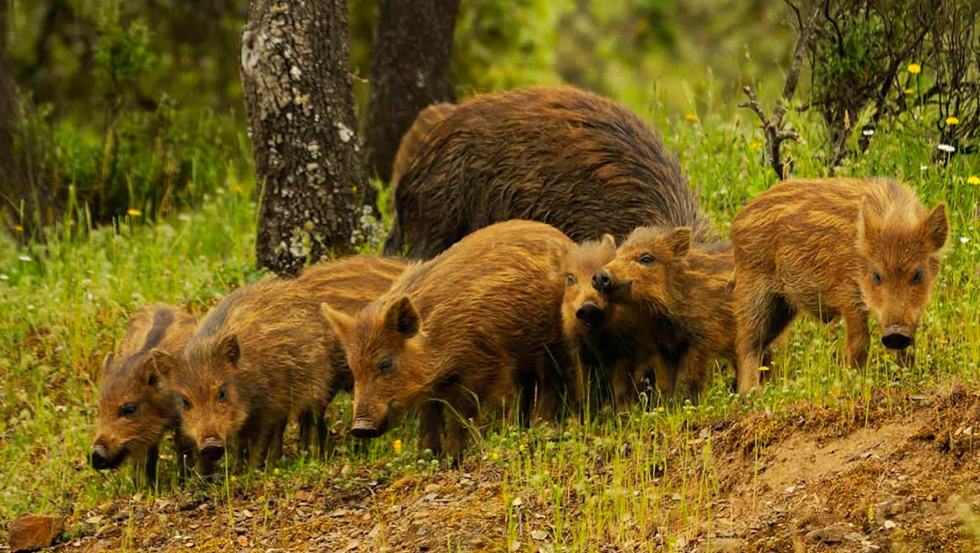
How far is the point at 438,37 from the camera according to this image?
39.1ft

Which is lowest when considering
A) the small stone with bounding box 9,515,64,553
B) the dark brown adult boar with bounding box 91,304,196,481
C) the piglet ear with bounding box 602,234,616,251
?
the small stone with bounding box 9,515,64,553

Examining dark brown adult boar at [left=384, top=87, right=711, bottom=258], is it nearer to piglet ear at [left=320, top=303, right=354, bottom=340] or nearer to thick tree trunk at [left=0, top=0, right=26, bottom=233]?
piglet ear at [left=320, top=303, right=354, bottom=340]

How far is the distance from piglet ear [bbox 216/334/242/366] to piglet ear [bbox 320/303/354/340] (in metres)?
0.48

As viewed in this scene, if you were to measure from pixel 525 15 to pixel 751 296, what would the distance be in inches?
289

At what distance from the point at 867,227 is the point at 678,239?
108cm

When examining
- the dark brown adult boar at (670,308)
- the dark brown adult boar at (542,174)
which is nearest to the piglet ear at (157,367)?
the dark brown adult boar at (542,174)

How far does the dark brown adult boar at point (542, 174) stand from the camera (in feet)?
28.5

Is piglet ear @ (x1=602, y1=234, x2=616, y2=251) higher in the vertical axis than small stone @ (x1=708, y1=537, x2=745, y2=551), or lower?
higher

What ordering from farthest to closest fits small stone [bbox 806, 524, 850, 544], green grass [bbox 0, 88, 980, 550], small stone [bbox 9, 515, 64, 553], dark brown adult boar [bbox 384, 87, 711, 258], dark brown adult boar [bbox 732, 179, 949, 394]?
dark brown adult boar [bbox 384, 87, 711, 258], small stone [bbox 9, 515, 64, 553], dark brown adult boar [bbox 732, 179, 949, 394], green grass [bbox 0, 88, 980, 550], small stone [bbox 806, 524, 850, 544]

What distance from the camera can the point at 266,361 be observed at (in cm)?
791

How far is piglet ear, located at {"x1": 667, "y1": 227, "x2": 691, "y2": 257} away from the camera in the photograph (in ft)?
24.9

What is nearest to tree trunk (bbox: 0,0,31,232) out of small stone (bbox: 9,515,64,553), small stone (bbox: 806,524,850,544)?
small stone (bbox: 9,515,64,553)

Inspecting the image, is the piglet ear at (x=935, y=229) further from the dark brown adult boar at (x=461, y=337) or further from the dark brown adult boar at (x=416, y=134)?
the dark brown adult boar at (x=416, y=134)

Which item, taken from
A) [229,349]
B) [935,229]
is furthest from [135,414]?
[935,229]
